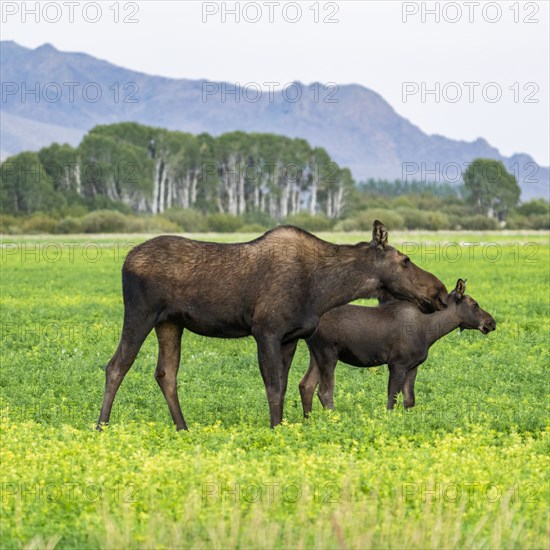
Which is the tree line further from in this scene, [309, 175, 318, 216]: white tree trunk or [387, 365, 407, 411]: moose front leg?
[387, 365, 407, 411]: moose front leg

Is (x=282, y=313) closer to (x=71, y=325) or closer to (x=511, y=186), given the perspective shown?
(x=71, y=325)

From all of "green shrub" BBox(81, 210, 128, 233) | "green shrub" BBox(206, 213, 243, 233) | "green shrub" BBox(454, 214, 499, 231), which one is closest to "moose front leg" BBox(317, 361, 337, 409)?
"green shrub" BBox(81, 210, 128, 233)

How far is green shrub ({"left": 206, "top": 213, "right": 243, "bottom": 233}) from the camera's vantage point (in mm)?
118750

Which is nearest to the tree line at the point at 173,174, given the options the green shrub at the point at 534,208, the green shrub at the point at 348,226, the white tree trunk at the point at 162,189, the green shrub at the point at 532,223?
the white tree trunk at the point at 162,189

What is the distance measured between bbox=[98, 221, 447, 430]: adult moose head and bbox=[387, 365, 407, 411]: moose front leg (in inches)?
54.3

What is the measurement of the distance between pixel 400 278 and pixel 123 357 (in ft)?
12.9

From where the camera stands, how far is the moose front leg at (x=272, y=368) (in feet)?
42.8

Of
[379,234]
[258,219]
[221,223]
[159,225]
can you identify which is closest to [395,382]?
[379,234]

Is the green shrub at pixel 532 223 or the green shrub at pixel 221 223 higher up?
the green shrub at pixel 221 223

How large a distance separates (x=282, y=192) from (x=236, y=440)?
140 metres

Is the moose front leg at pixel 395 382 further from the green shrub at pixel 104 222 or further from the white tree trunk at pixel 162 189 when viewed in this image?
the white tree trunk at pixel 162 189

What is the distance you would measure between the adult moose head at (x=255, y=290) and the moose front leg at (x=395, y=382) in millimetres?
1380

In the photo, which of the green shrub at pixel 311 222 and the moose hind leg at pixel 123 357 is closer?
the moose hind leg at pixel 123 357

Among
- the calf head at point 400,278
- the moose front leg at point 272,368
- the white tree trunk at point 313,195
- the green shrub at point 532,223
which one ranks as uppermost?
the white tree trunk at point 313,195
